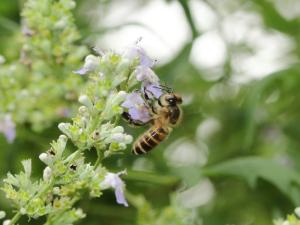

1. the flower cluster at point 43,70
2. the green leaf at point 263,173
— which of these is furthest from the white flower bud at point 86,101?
the green leaf at point 263,173

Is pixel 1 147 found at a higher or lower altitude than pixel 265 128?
higher

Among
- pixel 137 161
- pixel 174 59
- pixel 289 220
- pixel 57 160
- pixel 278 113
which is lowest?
pixel 278 113

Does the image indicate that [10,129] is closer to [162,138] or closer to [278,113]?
[162,138]

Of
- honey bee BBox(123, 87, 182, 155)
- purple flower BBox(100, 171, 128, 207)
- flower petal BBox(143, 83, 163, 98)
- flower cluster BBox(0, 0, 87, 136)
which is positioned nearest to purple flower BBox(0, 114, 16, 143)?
flower cluster BBox(0, 0, 87, 136)

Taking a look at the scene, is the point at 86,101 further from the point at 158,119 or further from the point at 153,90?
the point at 158,119

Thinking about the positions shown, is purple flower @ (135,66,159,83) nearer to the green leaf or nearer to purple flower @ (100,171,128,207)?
purple flower @ (100,171,128,207)

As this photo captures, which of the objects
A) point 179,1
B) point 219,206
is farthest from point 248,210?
point 179,1

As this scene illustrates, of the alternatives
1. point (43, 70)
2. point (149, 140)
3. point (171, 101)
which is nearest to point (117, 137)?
point (149, 140)
